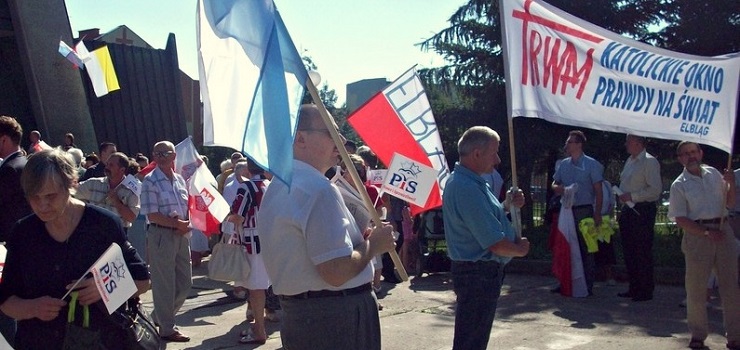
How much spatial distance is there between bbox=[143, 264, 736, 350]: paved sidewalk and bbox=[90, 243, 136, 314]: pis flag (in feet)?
13.6

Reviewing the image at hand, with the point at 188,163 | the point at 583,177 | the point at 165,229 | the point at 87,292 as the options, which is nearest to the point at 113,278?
the point at 87,292

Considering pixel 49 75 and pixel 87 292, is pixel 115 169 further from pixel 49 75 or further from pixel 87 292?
pixel 49 75

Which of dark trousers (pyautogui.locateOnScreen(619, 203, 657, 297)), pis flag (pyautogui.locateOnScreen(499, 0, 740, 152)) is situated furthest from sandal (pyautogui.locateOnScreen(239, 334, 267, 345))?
dark trousers (pyautogui.locateOnScreen(619, 203, 657, 297))

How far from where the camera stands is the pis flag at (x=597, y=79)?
5812mm

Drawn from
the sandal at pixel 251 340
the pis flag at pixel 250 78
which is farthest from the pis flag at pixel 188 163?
the pis flag at pixel 250 78

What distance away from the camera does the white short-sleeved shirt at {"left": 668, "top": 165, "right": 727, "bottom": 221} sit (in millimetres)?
6922

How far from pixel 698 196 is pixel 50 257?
17.5 feet

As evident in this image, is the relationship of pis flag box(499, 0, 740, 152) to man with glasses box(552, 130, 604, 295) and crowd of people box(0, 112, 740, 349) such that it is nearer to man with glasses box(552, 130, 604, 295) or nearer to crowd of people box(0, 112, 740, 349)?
crowd of people box(0, 112, 740, 349)

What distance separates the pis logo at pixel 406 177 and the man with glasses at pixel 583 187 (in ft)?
12.6

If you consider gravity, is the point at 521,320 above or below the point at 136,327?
below

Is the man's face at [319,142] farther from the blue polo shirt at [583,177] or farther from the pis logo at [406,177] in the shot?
the blue polo shirt at [583,177]

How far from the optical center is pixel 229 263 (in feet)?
24.9

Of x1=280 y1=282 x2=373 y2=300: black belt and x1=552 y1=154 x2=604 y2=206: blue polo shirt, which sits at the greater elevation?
x1=280 y1=282 x2=373 y2=300: black belt

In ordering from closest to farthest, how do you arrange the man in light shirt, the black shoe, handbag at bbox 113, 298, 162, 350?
handbag at bbox 113, 298, 162, 350, the man in light shirt, the black shoe
